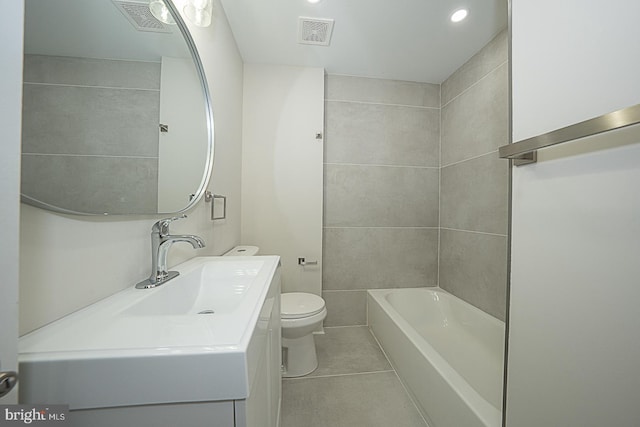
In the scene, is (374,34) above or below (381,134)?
above

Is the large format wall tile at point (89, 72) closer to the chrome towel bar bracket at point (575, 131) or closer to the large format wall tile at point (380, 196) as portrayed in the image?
the chrome towel bar bracket at point (575, 131)

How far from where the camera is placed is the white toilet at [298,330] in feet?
4.39

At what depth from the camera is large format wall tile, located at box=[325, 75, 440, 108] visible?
1.95 m

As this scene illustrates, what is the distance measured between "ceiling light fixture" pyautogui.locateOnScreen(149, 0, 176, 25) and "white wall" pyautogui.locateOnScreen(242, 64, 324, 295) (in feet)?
3.19

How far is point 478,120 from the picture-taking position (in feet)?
5.31

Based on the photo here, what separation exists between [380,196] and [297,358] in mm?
1409

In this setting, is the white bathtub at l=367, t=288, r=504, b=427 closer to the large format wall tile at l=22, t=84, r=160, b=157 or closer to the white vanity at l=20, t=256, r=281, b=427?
the white vanity at l=20, t=256, r=281, b=427

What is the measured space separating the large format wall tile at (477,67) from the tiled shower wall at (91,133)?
1804 millimetres

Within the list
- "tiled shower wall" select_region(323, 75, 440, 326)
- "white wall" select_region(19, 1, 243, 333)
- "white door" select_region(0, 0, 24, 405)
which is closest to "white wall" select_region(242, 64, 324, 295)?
"tiled shower wall" select_region(323, 75, 440, 326)

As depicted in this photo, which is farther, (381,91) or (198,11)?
(381,91)

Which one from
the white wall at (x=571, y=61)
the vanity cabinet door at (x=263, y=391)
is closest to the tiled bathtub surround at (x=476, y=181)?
the white wall at (x=571, y=61)

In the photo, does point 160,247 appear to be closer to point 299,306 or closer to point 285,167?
point 299,306

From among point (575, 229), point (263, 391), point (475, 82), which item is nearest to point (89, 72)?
point (263, 391)

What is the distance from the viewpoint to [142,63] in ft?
2.33
